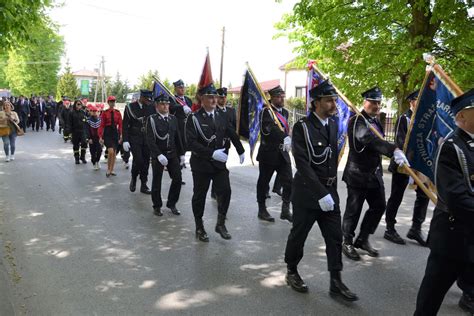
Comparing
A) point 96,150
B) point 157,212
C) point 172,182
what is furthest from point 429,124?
point 96,150

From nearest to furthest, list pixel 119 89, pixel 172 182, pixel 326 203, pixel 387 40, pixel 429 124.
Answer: pixel 326 203 → pixel 429 124 → pixel 172 182 → pixel 387 40 → pixel 119 89

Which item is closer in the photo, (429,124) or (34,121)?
(429,124)

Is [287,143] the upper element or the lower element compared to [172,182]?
upper

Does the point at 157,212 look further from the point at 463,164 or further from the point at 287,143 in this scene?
the point at 463,164

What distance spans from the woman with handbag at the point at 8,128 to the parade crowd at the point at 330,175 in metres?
5.71

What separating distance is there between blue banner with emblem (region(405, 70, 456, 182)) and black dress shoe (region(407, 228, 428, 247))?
1.67 meters

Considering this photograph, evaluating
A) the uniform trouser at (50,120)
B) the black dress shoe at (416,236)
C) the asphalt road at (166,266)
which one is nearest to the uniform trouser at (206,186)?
the asphalt road at (166,266)

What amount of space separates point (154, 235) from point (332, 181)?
295 cm

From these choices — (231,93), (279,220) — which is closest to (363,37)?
(279,220)

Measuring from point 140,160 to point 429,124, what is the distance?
19.5ft

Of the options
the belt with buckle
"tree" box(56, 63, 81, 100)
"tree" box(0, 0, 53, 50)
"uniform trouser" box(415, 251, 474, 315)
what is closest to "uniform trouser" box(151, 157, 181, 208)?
"tree" box(0, 0, 53, 50)

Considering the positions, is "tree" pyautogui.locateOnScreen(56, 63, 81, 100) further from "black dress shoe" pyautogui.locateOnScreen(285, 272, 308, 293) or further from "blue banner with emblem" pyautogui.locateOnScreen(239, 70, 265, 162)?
"black dress shoe" pyautogui.locateOnScreen(285, 272, 308, 293)

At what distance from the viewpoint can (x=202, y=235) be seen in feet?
20.0

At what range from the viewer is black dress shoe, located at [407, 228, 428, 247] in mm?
5981
